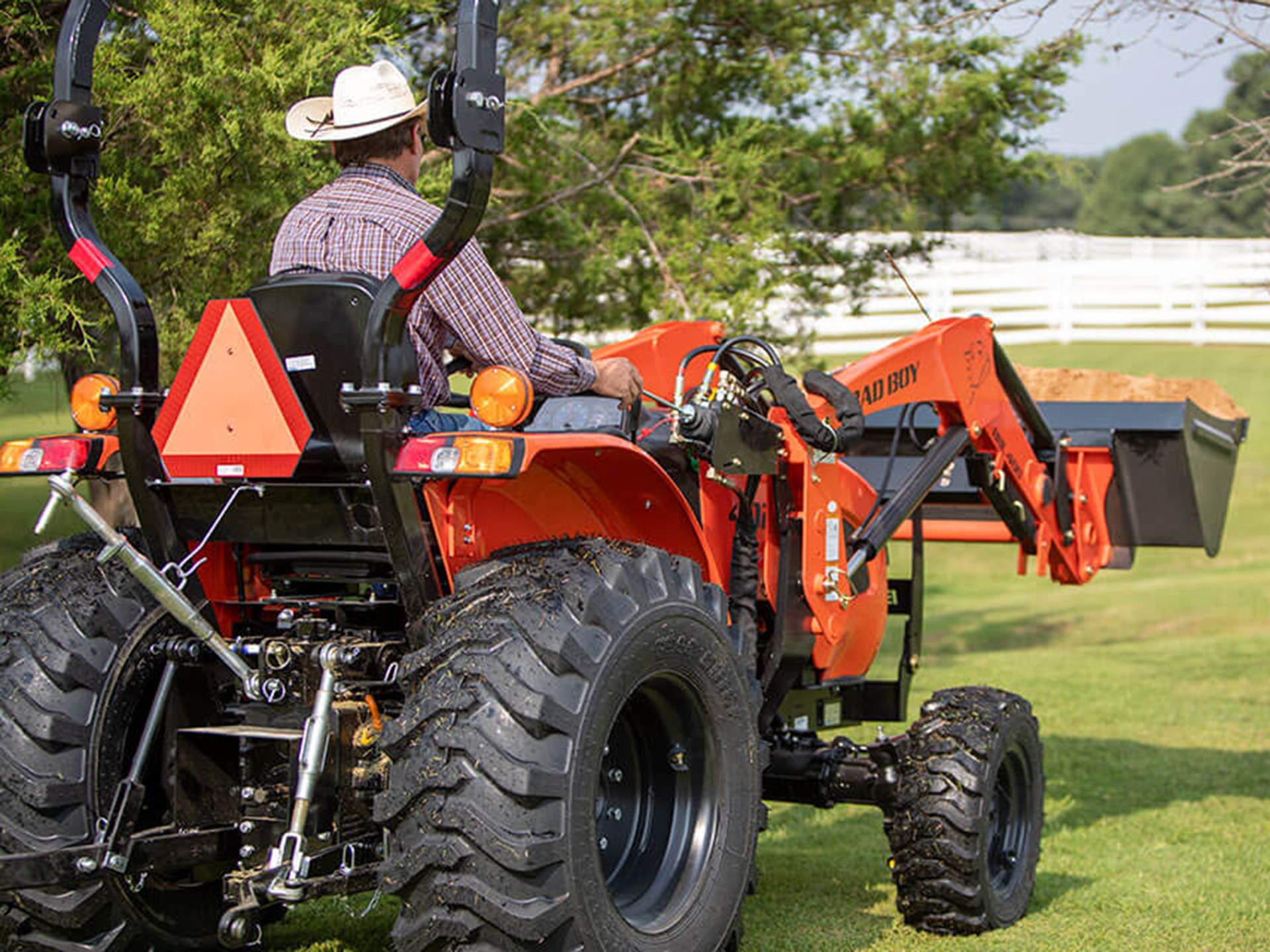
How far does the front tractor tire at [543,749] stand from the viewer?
354 centimetres

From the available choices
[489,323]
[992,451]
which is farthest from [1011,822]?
[489,323]

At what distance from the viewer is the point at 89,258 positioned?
4.23 metres

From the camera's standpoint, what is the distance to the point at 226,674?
4.34m

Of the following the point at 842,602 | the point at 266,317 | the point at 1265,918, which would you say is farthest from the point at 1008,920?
the point at 266,317

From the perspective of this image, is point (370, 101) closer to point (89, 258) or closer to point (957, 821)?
point (89, 258)

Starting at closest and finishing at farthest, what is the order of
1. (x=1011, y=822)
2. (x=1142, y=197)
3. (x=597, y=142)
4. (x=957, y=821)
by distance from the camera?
(x=957, y=821) → (x=1011, y=822) → (x=597, y=142) → (x=1142, y=197)

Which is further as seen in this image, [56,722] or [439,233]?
[56,722]

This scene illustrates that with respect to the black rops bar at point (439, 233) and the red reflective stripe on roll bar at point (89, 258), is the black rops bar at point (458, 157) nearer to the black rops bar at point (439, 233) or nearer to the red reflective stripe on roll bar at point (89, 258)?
the black rops bar at point (439, 233)

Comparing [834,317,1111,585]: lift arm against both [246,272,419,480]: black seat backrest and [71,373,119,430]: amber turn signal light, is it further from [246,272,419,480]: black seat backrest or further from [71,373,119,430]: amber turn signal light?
[71,373,119,430]: amber turn signal light

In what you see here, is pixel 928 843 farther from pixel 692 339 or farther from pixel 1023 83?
pixel 1023 83

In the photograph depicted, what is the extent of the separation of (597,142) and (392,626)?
6.56 metres

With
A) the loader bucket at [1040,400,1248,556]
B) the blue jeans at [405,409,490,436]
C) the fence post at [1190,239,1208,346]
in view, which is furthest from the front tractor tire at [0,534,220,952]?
the fence post at [1190,239,1208,346]

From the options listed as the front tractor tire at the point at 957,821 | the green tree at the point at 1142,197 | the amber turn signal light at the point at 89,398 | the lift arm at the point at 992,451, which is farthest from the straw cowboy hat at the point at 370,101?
the green tree at the point at 1142,197

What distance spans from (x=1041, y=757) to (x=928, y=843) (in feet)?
2.63
